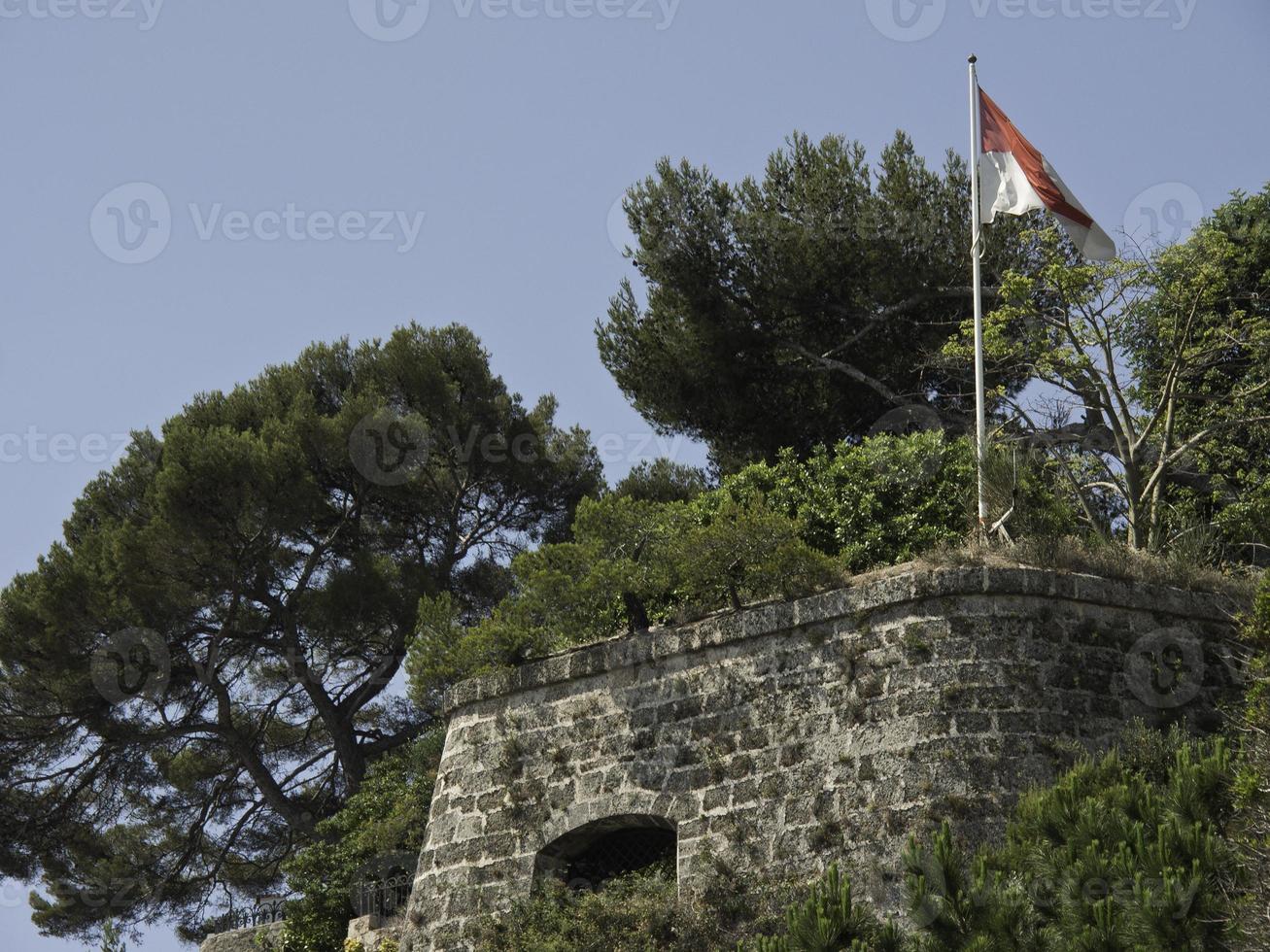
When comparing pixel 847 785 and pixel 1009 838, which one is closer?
pixel 1009 838

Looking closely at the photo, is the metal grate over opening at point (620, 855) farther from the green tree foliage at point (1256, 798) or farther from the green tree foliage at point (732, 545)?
the green tree foliage at point (1256, 798)

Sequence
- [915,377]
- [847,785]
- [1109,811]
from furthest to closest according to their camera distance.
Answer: [915,377] < [847,785] < [1109,811]

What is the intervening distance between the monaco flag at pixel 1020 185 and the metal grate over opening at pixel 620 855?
21.1 ft

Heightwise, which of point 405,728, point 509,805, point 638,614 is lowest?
point 509,805

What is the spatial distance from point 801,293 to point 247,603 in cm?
876

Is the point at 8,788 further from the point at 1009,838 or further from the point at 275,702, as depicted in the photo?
the point at 1009,838

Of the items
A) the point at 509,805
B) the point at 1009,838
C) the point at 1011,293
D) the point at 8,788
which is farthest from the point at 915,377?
the point at 8,788

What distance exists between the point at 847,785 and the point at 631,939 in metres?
1.99

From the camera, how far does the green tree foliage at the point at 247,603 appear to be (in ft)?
70.9

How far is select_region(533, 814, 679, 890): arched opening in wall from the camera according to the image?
1298cm

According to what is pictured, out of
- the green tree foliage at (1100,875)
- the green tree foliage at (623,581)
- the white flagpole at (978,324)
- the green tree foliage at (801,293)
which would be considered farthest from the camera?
the green tree foliage at (801,293)

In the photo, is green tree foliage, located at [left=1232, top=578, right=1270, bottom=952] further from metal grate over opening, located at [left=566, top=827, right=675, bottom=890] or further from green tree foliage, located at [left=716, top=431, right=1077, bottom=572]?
metal grate over opening, located at [left=566, top=827, right=675, bottom=890]

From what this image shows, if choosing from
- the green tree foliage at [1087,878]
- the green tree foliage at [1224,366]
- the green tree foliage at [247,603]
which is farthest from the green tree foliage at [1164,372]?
the green tree foliage at [247,603]

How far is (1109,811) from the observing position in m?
9.89
